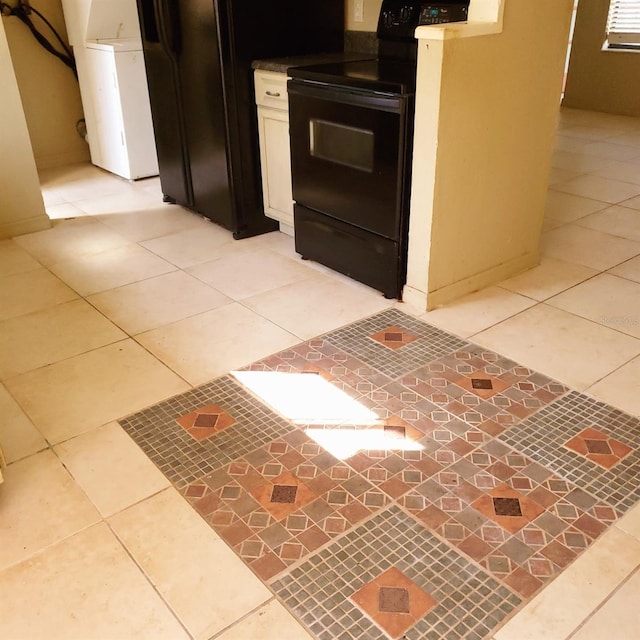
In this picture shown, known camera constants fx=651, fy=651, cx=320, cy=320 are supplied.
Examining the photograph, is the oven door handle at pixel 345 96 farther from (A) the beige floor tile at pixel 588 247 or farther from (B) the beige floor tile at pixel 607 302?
(A) the beige floor tile at pixel 588 247

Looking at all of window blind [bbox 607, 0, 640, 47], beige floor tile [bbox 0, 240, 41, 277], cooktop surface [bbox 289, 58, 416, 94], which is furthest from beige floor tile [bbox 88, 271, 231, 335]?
window blind [bbox 607, 0, 640, 47]

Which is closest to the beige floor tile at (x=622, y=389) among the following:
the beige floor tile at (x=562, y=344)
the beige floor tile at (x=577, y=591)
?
the beige floor tile at (x=562, y=344)

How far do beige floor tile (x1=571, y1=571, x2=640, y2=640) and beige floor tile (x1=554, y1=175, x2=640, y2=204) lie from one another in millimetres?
3104

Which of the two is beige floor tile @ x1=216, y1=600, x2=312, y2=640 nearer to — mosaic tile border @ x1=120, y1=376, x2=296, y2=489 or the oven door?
mosaic tile border @ x1=120, y1=376, x2=296, y2=489

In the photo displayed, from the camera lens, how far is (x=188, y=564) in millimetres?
1591

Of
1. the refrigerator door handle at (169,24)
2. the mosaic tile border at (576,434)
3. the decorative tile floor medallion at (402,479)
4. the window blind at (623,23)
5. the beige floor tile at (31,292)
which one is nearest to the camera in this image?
the decorative tile floor medallion at (402,479)

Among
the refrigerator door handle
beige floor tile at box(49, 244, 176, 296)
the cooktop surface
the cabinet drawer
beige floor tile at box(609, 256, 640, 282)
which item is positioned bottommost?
beige floor tile at box(609, 256, 640, 282)

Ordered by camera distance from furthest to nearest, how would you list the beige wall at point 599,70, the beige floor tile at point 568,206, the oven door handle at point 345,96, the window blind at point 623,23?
the beige wall at point 599,70
the window blind at point 623,23
the beige floor tile at point 568,206
the oven door handle at point 345,96

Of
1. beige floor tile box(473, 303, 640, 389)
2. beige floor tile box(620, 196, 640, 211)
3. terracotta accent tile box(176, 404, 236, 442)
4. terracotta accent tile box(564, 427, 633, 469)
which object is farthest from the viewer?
beige floor tile box(620, 196, 640, 211)

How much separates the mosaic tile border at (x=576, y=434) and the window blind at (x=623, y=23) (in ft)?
17.7

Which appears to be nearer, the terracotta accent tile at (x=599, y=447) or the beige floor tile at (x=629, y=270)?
the terracotta accent tile at (x=599, y=447)

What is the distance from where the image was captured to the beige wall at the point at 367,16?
335cm

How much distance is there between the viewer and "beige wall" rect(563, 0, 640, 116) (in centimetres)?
629

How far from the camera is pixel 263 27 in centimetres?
320
